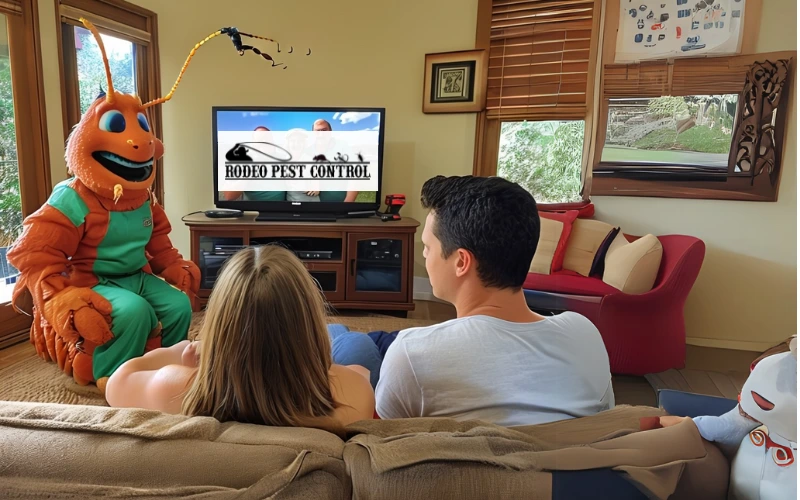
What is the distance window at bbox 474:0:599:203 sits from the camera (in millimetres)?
3121

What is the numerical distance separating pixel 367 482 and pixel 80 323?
5.74 ft

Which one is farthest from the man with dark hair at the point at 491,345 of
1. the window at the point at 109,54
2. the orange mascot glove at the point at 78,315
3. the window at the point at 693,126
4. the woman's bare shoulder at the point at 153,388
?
the window at the point at 109,54

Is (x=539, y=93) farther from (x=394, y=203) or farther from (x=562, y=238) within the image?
(x=394, y=203)

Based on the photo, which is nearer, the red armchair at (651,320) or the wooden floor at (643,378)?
the wooden floor at (643,378)

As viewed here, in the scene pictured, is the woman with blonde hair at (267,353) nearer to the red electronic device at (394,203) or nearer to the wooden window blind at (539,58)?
the red electronic device at (394,203)

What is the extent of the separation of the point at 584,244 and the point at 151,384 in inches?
97.6

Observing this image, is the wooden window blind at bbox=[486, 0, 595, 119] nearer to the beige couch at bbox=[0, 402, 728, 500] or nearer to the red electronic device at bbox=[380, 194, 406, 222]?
the red electronic device at bbox=[380, 194, 406, 222]

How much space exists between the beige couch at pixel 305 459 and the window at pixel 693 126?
2746 millimetres

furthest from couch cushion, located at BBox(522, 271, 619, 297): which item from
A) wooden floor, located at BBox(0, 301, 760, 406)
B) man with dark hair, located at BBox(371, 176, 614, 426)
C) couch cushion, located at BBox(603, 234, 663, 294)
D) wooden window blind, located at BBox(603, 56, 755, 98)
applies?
man with dark hair, located at BBox(371, 176, 614, 426)

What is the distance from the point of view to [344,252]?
319 centimetres

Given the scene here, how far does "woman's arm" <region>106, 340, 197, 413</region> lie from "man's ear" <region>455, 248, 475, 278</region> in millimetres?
541

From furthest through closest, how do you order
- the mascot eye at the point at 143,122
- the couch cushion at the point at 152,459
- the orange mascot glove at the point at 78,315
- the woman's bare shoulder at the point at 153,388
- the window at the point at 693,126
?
the window at the point at 693,126
the mascot eye at the point at 143,122
the orange mascot glove at the point at 78,315
the woman's bare shoulder at the point at 153,388
the couch cushion at the point at 152,459

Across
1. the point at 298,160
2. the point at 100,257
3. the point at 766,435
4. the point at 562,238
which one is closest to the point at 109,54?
the point at 298,160

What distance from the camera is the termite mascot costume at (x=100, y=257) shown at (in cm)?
187
